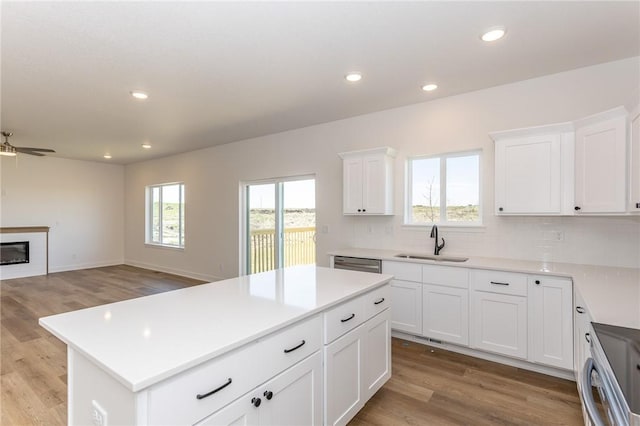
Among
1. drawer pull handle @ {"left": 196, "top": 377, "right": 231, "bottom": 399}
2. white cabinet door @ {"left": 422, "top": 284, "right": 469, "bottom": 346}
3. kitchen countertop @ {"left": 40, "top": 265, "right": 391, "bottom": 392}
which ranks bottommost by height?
white cabinet door @ {"left": 422, "top": 284, "right": 469, "bottom": 346}

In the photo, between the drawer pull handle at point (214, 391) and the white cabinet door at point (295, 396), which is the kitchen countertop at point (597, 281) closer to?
the white cabinet door at point (295, 396)

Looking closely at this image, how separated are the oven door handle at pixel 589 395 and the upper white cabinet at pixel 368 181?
266 cm

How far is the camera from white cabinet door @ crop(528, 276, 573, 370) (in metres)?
2.55

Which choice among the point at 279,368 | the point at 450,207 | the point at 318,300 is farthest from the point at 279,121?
the point at 279,368

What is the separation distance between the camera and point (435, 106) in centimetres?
374

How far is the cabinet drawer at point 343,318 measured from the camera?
1.76m

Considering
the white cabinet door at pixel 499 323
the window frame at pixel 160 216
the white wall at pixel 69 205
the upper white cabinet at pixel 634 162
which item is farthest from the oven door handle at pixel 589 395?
the white wall at pixel 69 205

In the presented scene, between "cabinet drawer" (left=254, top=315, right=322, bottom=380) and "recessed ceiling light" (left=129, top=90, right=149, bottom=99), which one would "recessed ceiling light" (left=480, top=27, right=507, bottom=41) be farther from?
"recessed ceiling light" (left=129, top=90, right=149, bottom=99)

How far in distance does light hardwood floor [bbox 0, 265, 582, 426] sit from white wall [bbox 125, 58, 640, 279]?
3.87 ft

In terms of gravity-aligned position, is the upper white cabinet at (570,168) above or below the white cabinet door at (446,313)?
above

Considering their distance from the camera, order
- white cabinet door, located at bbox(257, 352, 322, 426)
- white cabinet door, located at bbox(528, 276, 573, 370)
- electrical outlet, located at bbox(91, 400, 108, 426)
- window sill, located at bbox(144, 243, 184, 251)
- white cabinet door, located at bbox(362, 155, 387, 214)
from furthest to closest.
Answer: window sill, located at bbox(144, 243, 184, 251)
white cabinet door, located at bbox(362, 155, 387, 214)
white cabinet door, located at bbox(528, 276, 573, 370)
white cabinet door, located at bbox(257, 352, 322, 426)
electrical outlet, located at bbox(91, 400, 108, 426)

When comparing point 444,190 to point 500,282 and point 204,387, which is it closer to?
point 500,282

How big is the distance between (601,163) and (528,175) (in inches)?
21.4

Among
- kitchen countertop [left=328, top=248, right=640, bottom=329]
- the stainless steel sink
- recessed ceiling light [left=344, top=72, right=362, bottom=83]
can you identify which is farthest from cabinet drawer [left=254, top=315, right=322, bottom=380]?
recessed ceiling light [left=344, top=72, right=362, bottom=83]
